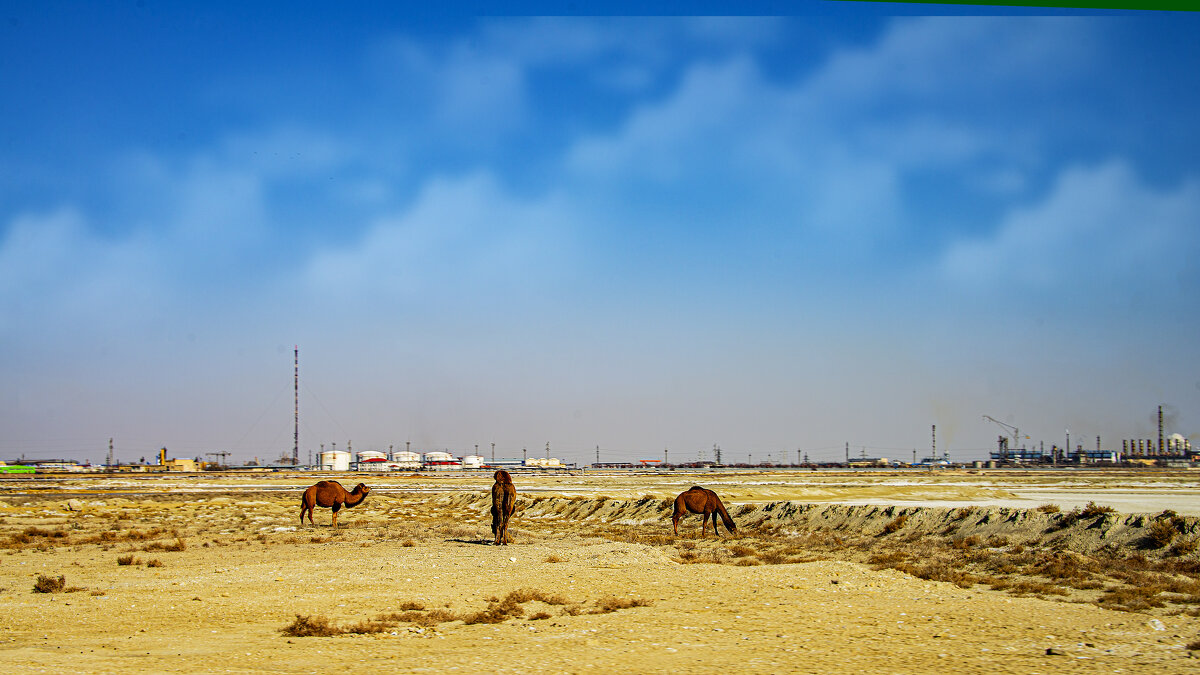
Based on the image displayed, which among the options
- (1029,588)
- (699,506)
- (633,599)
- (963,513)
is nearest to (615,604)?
(633,599)

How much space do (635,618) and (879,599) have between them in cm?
524

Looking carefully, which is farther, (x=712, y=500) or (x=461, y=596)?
(x=712, y=500)

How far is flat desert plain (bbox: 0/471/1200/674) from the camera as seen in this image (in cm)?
1209

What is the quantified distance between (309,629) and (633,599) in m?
6.31

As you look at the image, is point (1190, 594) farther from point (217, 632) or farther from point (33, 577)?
point (33, 577)

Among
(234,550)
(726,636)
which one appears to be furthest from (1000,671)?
(234,550)

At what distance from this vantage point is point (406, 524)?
39.8m

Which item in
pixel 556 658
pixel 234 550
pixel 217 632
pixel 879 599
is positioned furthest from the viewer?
pixel 234 550

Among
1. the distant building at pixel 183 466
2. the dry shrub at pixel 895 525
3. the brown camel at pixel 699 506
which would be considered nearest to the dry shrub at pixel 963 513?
the dry shrub at pixel 895 525

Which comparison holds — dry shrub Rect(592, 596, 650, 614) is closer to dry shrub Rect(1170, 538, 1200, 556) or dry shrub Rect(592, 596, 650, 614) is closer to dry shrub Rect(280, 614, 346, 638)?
dry shrub Rect(280, 614, 346, 638)

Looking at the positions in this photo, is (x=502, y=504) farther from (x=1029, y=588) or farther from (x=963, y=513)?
(x=963, y=513)

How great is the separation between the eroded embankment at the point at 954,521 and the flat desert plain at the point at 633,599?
11cm

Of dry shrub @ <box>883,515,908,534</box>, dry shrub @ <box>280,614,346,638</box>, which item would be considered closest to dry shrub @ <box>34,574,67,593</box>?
dry shrub @ <box>280,614,346,638</box>

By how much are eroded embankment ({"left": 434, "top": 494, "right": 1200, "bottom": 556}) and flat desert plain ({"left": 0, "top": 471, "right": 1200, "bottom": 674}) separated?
11cm
